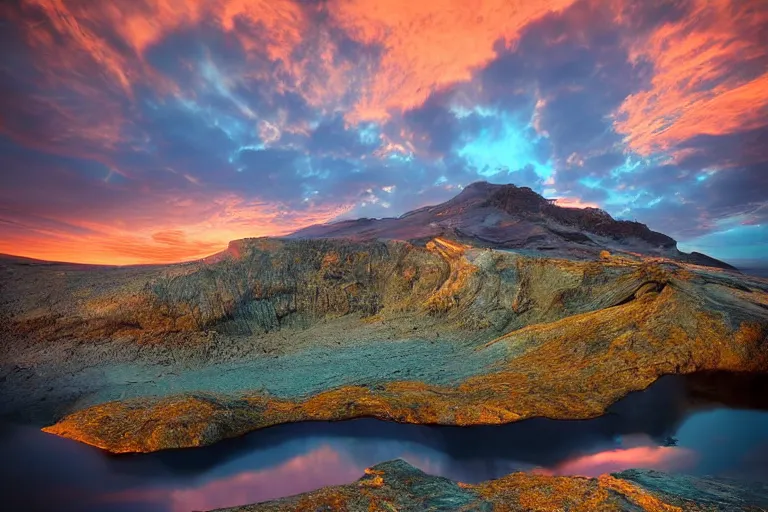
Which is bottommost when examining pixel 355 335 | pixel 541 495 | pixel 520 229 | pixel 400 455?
pixel 400 455

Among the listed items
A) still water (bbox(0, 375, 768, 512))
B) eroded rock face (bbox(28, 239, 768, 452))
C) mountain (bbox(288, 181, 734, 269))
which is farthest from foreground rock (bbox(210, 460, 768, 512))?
mountain (bbox(288, 181, 734, 269))

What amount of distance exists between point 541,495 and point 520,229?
962 inches

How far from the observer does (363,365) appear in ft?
50.8

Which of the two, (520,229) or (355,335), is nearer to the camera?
(355,335)

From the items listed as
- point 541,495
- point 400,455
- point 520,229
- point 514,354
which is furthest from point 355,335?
point 520,229

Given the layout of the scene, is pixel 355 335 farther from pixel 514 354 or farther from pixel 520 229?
pixel 520 229

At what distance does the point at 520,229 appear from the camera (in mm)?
28250

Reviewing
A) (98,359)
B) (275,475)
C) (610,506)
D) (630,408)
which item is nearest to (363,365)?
(275,475)

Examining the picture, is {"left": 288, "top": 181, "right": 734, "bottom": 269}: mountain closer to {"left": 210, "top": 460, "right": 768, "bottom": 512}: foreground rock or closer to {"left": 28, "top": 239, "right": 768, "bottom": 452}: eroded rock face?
{"left": 28, "top": 239, "right": 768, "bottom": 452}: eroded rock face

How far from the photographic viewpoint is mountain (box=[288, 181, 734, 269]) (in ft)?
85.4

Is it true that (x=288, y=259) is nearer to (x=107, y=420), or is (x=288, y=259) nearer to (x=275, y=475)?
(x=107, y=420)

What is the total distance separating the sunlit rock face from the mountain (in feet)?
3.30

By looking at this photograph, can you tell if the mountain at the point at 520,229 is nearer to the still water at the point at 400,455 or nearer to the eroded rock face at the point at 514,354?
the eroded rock face at the point at 514,354

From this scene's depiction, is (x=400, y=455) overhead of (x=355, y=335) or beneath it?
beneath
